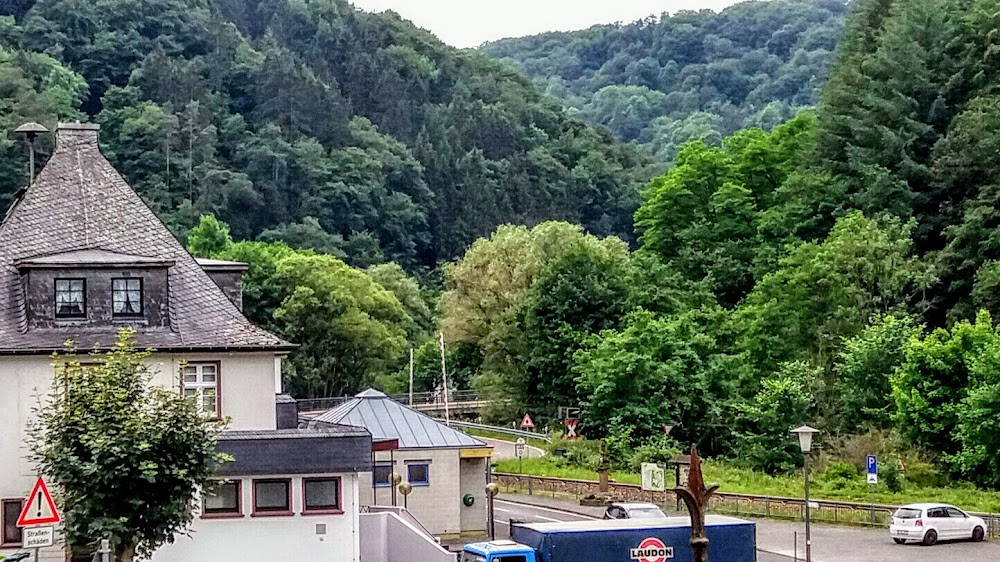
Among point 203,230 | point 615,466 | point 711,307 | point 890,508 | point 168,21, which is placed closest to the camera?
point 890,508

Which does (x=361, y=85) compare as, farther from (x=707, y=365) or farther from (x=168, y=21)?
(x=707, y=365)

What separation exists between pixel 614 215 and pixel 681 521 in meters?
136

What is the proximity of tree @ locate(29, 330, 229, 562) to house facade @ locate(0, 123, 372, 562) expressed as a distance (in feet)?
10.6

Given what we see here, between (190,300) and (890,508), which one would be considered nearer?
(190,300)

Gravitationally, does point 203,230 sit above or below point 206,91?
below

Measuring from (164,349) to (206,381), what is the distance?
1.36m

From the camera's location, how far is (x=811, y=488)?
53.4m

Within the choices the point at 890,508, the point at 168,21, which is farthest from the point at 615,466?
the point at 168,21

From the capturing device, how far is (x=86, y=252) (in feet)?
115

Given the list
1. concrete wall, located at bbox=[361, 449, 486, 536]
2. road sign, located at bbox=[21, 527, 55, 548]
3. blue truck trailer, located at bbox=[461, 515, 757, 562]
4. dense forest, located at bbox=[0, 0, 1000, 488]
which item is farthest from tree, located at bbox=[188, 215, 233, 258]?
road sign, located at bbox=[21, 527, 55, 548]

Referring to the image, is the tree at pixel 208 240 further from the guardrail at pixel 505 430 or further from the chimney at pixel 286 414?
the chimney at pixel 286 414

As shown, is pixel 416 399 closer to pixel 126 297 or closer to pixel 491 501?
pixel 491 501

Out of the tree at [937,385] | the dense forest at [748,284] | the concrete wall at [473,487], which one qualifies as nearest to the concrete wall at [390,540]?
the concrete wall at [473,487]

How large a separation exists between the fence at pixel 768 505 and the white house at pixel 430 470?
8.44 metres
